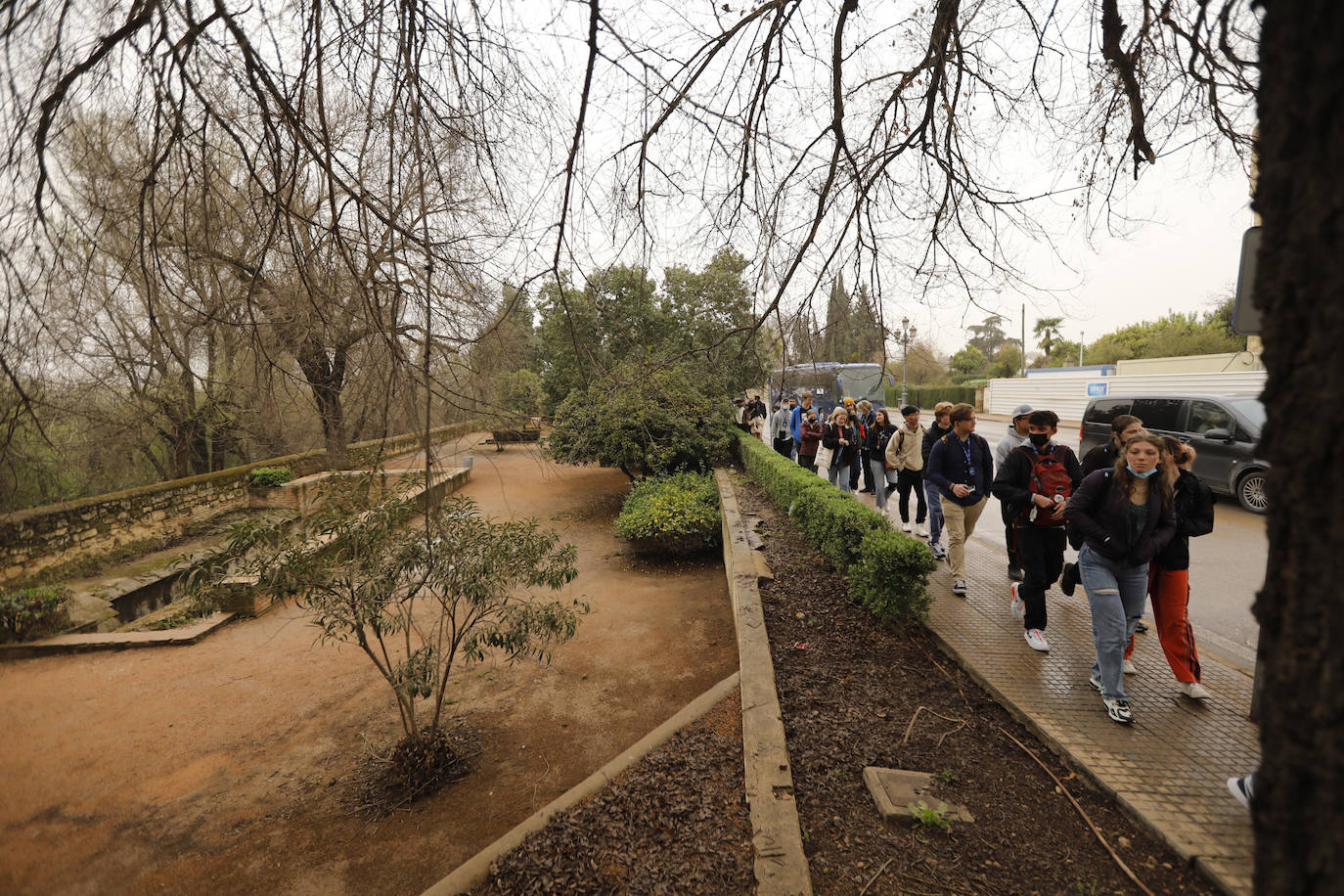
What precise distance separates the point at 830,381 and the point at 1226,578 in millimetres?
4587

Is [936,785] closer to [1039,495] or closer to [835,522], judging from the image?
[1039,495]

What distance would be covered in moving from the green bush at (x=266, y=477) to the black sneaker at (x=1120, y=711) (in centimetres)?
1677

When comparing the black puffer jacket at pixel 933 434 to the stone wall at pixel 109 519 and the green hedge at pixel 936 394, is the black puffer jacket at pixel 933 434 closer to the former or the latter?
the stone wall at pixel 109 519

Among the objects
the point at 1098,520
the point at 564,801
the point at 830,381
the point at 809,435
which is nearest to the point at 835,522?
the point at 830,381

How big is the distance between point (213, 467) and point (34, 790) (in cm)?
1515

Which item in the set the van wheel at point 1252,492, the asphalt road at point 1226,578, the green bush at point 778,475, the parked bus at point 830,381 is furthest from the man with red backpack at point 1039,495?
the van wheel at point 1252,492

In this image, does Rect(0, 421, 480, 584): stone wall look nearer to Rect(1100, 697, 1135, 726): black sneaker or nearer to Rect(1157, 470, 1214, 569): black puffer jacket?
Rect(1100, 697, 1135, 726): black sneaker

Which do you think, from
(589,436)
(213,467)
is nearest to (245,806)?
(589,436)

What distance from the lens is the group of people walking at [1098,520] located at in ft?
11.4

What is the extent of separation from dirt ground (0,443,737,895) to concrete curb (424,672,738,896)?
0.68 metres

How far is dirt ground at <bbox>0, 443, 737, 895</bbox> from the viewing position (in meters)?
3.56

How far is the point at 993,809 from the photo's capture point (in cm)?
283

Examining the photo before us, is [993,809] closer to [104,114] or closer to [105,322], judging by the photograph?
[104,114]

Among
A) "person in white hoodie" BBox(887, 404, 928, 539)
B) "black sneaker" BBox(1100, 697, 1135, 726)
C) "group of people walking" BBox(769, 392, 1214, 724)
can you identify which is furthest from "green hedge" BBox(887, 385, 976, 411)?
"black sneaker" BBox(1100, 697, 1135, 726)
